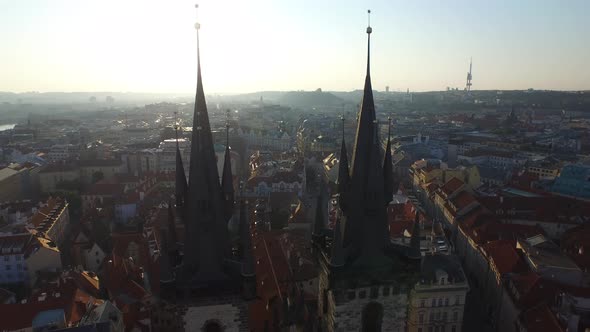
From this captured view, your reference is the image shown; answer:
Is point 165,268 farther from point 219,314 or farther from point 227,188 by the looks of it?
point 227,188

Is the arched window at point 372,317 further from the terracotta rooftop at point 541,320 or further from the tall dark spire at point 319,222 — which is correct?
the terracotta rooftop at point 541,320

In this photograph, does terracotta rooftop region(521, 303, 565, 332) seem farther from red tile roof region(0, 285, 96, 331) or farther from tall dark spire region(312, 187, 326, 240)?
red tile roof region(0, 285, 96, 331)

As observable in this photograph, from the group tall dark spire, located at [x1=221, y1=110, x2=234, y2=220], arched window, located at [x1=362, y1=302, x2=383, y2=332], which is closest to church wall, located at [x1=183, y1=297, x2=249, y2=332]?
tall dark spire, located at [x1=221, y1=110, x2=234, y2=220]

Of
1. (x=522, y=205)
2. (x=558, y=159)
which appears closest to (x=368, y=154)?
(x=522, y=205)

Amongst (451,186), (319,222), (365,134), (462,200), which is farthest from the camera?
(451,186)

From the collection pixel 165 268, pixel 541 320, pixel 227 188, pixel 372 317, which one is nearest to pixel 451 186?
pixel 541 320
